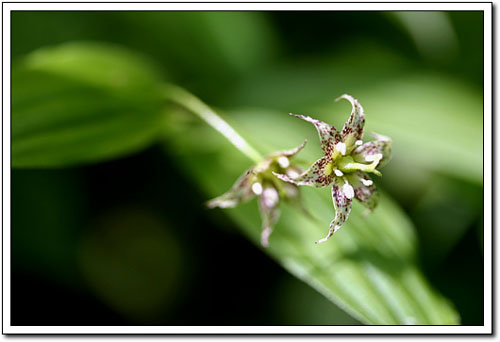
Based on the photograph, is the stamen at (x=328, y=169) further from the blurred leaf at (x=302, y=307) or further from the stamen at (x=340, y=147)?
the blurred leaf at (x=302, y=307)

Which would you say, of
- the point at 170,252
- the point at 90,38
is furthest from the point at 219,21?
the point at 170,252

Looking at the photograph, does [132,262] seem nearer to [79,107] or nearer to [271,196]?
[79,107]

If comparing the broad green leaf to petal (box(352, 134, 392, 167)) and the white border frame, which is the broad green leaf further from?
petal (box(352, 134, 392, 167))

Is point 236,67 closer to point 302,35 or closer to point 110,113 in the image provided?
point 302,35

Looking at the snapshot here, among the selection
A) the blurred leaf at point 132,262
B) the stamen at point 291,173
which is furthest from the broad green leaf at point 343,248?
the blurred leaf at point 132,262

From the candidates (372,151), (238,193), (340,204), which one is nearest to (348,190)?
(340,204)

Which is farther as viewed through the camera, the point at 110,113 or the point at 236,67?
the point at 236,67

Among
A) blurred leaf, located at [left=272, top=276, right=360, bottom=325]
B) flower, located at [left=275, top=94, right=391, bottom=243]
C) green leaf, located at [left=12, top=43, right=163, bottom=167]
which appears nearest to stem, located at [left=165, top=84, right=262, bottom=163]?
green leaf, located at [left=12, top=43, right=163, bottom=167]
